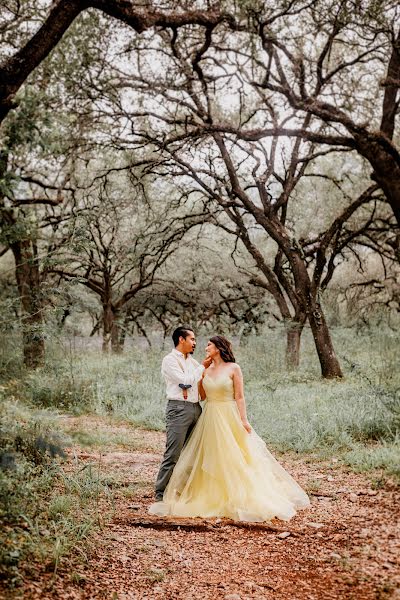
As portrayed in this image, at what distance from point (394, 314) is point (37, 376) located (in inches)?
773

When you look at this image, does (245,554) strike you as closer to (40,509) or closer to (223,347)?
(40,509)

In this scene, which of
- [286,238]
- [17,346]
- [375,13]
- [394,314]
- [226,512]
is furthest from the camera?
[394,314]

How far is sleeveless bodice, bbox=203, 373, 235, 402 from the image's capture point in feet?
20.1

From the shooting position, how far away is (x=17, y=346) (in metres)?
10.9

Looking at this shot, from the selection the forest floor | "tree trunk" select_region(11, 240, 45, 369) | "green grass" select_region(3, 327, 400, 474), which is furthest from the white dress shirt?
"tree trunk" select_region(11, 240, 45, 369)

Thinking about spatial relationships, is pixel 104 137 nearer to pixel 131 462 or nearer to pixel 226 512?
pixel 131 462

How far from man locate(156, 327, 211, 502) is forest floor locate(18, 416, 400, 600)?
1.70 ft

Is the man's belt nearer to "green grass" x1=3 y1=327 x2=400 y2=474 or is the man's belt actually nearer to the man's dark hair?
the man's dark hair

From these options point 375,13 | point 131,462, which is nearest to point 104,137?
point 375,13

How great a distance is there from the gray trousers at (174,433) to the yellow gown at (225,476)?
8 centimetres

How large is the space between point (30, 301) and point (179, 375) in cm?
782

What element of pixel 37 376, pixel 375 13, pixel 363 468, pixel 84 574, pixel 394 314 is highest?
pixel 375 13

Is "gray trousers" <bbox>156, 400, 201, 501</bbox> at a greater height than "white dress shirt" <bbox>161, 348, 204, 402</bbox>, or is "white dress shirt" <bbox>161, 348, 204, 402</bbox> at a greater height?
"white dress shirt" <bbox>161, 348, 204, 402</bbox>

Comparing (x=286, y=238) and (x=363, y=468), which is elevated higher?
(x=286, y=238)
